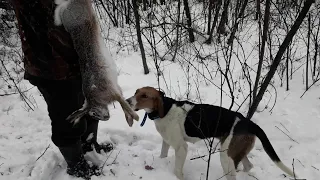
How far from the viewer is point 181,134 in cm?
273

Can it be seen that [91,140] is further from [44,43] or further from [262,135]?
[262,135]

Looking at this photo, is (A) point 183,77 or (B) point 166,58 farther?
(B) point 166,58

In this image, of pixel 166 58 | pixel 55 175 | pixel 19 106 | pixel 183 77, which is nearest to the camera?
pixel 55 175

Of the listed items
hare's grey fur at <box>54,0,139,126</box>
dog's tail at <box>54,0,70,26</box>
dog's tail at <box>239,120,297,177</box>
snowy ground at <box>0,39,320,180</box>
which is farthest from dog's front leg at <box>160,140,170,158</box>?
dog's tail at <box>54,0,70,26</box>

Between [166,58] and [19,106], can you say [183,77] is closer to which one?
[166,58]

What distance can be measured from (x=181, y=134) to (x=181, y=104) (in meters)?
0.29

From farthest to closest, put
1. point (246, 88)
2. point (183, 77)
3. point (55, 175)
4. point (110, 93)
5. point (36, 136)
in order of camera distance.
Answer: point (183, 77) → point (246, 88) → point (36, 136) → point (55, 175) → point (110, 93)

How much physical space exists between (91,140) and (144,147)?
1.87 ft

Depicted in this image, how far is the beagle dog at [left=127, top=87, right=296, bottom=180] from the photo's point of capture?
254 centimetres

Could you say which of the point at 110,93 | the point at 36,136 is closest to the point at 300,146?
the point at 110,93

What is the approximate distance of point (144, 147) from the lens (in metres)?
3.15

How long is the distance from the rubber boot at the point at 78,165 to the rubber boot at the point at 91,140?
0.21 m

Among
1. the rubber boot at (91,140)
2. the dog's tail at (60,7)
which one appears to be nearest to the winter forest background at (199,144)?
the rubber boot at (91,140)

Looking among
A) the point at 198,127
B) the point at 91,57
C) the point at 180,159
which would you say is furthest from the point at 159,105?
the point at 91,57
